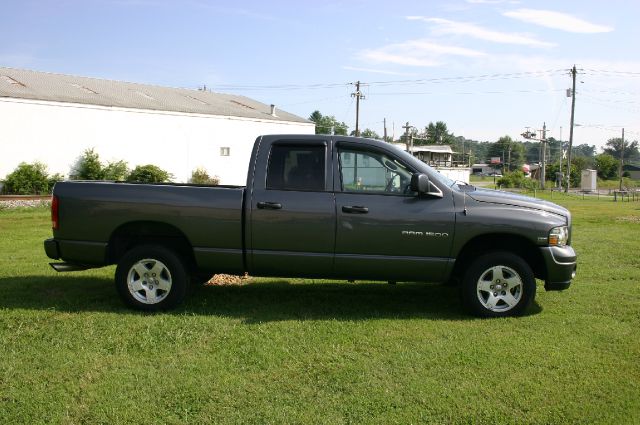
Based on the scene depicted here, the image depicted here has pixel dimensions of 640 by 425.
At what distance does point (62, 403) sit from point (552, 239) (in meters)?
4.79

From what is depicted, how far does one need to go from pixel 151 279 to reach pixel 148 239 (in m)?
0.50

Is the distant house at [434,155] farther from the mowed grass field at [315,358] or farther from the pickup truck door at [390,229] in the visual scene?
the pickup truck door at [390,229]

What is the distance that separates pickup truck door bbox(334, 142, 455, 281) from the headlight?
1052 millimetres

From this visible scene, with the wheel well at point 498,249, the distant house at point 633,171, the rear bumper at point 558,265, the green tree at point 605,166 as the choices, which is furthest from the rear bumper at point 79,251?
the distant house at point 633,171

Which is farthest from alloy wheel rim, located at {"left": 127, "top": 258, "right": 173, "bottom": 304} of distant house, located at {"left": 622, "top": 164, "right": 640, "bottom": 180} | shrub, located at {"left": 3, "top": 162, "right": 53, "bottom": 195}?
distant house, located at {"left": 622, "top": 164, "right": 640, "bottom": 180}

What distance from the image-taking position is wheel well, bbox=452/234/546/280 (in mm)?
6230

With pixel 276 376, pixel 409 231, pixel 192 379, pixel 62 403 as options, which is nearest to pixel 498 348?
pixel 409 231

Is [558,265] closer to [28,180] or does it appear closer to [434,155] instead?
[28,180]

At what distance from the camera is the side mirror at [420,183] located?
589 centimetres

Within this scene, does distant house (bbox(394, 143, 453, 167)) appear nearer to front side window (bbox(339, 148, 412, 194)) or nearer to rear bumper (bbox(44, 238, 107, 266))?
front side window (bbox(339, 148, 412, 194))

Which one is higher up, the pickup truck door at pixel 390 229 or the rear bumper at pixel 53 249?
the pickup truck door at pixel 390 229

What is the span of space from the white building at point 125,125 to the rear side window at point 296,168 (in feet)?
73.5

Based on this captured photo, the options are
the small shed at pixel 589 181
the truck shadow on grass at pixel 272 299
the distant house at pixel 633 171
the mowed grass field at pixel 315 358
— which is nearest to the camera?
the mowed grass field at pixel 315 358

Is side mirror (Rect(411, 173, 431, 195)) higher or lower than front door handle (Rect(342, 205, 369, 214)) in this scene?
higher
